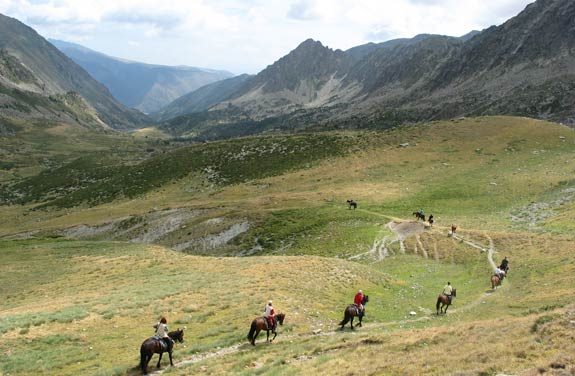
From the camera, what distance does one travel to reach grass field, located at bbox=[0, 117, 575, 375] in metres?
24.0

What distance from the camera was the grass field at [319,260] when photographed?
24.0 meters

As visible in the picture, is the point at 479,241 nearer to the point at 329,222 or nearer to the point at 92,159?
the point at 329,222

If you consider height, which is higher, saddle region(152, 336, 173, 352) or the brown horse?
saddle region(152, 336, 173, 352)

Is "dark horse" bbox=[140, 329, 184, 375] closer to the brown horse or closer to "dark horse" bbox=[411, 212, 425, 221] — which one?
the brown horse

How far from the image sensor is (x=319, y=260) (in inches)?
1832

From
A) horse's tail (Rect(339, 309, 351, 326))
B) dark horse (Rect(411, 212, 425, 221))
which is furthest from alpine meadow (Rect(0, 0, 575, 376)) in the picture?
dark horse (Rect(411, 212, 425, 221))

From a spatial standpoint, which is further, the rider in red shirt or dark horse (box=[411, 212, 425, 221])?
dark horse (box=[411, 212, 425, 221])

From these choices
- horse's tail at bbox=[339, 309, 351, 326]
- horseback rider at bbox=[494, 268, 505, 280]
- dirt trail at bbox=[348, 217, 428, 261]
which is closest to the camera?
horse's tail at bbox=[339, 309, 351, 326]

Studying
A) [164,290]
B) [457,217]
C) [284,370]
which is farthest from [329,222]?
[284,370]

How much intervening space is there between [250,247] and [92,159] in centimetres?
14449

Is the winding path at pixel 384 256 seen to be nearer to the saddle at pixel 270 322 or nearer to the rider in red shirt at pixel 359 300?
the saddle at pixel 270 322

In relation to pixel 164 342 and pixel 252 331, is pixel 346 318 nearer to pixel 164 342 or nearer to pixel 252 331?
pixel 252 331

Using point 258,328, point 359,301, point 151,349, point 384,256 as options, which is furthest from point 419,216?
point 151,349

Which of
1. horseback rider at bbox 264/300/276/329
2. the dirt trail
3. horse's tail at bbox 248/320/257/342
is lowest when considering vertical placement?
the dirt trail
